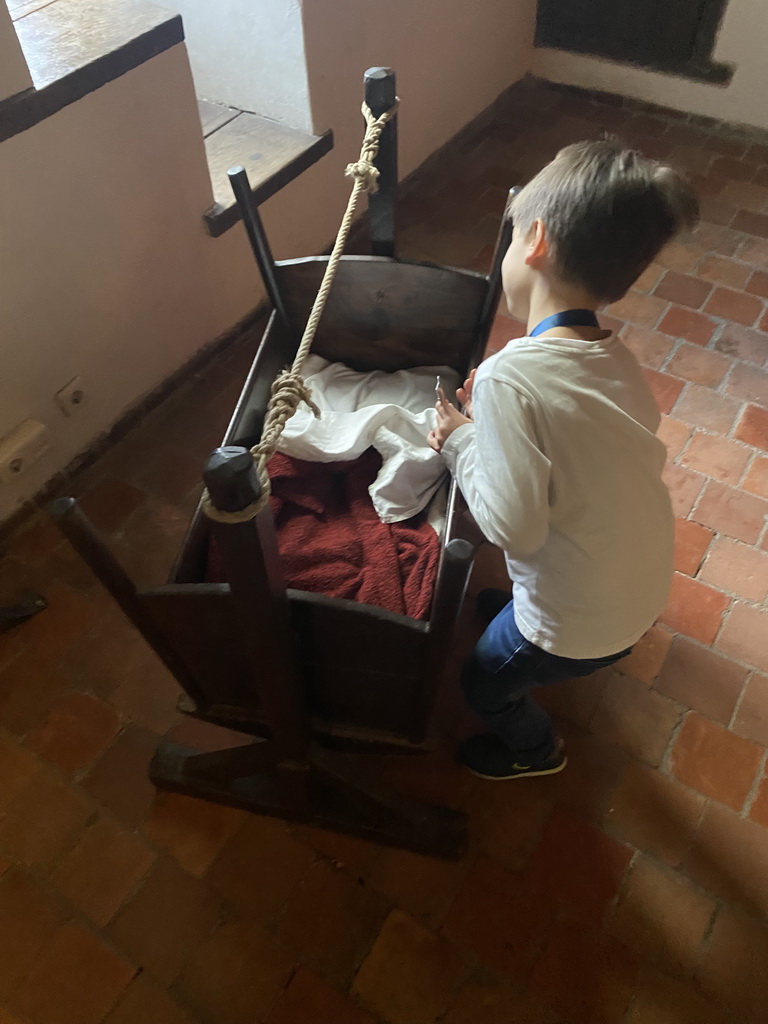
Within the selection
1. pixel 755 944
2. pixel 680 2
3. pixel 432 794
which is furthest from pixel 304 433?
pixel 680 2

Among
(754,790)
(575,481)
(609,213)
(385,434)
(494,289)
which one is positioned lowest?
(754,790)

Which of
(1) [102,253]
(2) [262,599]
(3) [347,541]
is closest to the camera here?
(2) [262,599]

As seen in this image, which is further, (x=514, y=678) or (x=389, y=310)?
(x=389, y=310)

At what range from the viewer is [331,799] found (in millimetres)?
1285

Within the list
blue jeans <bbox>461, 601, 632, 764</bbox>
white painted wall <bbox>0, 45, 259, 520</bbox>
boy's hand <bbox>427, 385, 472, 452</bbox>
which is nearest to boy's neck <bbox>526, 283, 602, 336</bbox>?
boy's hand <bbox>427, 385, 472, 452</bbox>

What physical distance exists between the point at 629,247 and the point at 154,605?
73 cm

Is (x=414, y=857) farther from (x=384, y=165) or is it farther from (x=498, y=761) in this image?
(x=384, y=165)

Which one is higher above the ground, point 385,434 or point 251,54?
point 251,54

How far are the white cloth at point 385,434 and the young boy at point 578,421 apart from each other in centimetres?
28

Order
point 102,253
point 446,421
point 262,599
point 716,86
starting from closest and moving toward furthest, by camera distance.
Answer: point 262,599 < point 446,421 < point 102,253 < point 716,86

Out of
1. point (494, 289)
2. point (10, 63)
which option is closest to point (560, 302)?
point (494, 289)

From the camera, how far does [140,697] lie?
1470mm

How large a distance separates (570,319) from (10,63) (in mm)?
1112

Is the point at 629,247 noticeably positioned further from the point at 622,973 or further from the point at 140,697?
the point at 140,697
